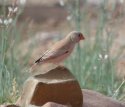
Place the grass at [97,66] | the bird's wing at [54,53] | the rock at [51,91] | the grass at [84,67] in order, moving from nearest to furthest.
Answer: the rock at [51,91], the bird's wing at [54,53], the grass at [84,67], the grass at [97,66]

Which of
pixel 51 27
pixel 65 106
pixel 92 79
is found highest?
pixel 65 106

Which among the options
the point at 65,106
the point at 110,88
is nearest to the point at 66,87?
the point at 65,106

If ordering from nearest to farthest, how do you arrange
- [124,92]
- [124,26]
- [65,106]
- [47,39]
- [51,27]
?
[65,106], [124,92], [47,39], [124,26], [51,27]

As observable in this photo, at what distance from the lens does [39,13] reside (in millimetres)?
11898

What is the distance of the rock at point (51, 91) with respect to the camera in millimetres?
3652

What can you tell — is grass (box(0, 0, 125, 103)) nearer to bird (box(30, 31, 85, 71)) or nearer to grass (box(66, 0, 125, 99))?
grass (box(66, 0, 125, 99))

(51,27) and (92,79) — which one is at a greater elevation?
(92,79)

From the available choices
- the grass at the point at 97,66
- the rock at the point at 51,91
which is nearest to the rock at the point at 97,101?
the rock at the point at 51,91

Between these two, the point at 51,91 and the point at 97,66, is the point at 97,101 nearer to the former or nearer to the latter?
the point at 51,91

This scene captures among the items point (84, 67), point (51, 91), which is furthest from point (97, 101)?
point (84, 67)

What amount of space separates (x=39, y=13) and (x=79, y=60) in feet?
22.2

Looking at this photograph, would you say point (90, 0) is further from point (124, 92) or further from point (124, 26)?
point (124, 92)

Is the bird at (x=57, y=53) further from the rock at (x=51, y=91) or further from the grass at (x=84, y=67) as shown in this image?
the grass at (x=84, y=67)

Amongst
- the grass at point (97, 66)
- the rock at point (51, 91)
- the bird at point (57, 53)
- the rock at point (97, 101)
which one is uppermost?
the bird at point (57, 53)
